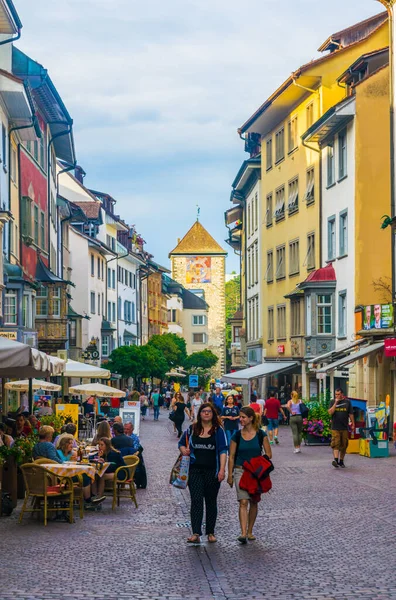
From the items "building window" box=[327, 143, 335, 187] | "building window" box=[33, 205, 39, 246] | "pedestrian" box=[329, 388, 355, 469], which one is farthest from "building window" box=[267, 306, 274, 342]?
"pedestrian" box=[329, 388, 355, 469]

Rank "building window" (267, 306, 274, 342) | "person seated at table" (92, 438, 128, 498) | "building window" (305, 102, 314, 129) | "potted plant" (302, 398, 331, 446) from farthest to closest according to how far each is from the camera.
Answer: "building window" (267, 306, 274, 342)
"building window" (305, 102, 314, 129)
"potted plant" (302, 398, 331, 446)
"person seated at table" (92, 438, 128, 498)

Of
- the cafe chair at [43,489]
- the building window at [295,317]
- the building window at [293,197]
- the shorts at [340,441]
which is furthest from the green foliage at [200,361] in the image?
the cafe chair at [43,489]

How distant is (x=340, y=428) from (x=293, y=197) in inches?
1165

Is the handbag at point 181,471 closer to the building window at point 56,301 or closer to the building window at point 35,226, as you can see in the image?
the building window at point 35,226

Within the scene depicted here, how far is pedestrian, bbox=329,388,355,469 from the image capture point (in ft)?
79.2

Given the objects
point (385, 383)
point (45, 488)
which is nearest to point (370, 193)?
point (385, 383)

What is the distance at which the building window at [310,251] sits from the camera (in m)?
49.1

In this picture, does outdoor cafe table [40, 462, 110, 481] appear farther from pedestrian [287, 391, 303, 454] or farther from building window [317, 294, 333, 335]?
building window [317, 294, 333, 335]

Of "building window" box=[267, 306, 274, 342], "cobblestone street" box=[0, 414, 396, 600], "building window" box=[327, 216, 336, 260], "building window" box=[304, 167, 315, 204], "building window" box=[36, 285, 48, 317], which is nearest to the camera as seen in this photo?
"cobblestone street" box=[0, 414, 396, 600]

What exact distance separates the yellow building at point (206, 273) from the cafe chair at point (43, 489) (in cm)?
14177

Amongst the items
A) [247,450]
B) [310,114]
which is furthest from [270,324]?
[247,450]

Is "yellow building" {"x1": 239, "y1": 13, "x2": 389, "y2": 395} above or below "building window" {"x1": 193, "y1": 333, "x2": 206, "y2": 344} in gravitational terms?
above

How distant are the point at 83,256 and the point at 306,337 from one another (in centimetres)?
2984

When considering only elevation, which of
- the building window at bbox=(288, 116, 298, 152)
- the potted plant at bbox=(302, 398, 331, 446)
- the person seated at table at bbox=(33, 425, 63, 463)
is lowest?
the potted plant at bbox=(302, 398, 331, 446)
